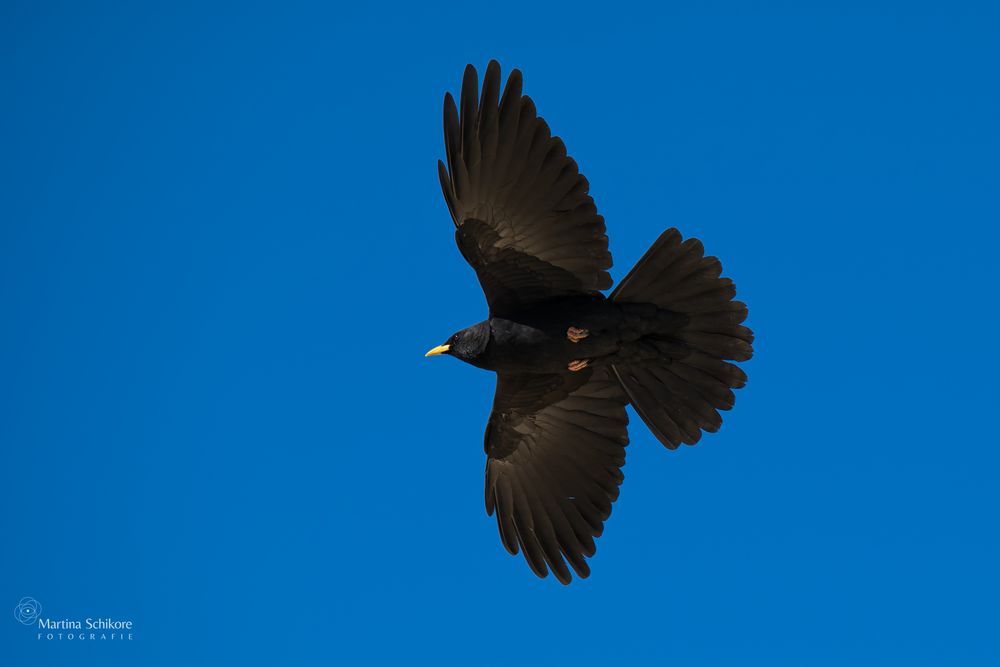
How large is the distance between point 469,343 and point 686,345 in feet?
5.98

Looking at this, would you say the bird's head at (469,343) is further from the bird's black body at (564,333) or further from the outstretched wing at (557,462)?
the outstretched wing at (557,462)

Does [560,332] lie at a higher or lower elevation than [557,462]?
higher

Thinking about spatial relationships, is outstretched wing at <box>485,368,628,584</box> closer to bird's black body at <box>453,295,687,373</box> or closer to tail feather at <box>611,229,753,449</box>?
tail feather at <box>611,229,753,449</box>

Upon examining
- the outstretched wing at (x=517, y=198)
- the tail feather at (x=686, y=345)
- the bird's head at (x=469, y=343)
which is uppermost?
the outstretched wing at (x=517, y=198)

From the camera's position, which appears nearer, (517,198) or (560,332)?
(517,198)

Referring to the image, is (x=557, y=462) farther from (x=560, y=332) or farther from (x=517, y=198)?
(x=517, y=198)

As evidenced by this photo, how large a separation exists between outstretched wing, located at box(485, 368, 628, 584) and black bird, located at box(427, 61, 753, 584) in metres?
0.01

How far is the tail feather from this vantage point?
10.1 metres

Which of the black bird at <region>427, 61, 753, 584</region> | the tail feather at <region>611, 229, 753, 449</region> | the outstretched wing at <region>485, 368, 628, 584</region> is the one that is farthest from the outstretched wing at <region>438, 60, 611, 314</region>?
the outstretched wing at <region>485, 368, 628, 584</region>

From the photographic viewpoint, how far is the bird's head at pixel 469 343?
10586mm

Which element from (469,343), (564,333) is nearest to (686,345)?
(564,333)

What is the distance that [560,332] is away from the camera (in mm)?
10383

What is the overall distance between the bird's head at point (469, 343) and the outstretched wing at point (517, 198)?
1.58ft

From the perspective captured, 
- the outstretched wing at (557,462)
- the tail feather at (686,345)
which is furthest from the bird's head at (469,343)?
the tail feather at (686,345)
